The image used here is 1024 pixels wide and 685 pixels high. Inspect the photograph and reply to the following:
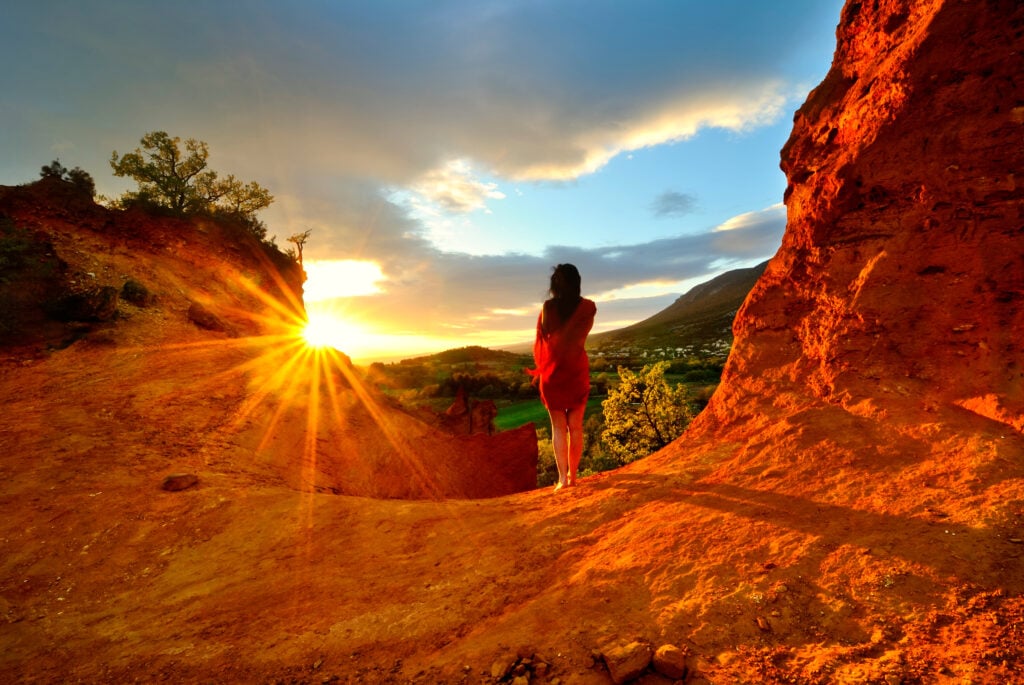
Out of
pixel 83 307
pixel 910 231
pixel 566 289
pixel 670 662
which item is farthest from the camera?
pixel 83 307

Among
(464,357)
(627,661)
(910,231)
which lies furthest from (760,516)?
(464,357)

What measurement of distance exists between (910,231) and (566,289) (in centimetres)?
398

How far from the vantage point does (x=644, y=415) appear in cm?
2667

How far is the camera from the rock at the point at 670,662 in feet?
7.38

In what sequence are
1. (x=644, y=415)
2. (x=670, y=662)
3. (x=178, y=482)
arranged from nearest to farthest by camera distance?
(x=670, y=662) → (x=178, y=482) → (x=644, y=415)

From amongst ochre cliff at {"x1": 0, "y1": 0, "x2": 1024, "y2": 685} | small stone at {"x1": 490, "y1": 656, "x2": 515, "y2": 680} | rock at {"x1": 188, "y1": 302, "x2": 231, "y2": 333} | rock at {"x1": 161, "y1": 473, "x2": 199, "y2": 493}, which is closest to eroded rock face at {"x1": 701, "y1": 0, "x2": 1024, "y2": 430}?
ochre cliff at {"x1": 0, "y1": 0, "x2": 1024, "y2": 685}

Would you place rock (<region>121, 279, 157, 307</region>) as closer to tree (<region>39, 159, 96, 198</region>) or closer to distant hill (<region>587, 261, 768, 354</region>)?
tree (<region>39, 159, 96, 198</region>)

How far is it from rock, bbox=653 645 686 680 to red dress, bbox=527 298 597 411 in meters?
4.14

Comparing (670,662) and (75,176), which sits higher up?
(75,176)

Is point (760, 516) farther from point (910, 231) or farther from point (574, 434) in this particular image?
point (910, 231)

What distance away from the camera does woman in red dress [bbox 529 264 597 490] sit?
6312 mm

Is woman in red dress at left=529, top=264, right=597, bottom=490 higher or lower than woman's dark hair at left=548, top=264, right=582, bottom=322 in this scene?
lower

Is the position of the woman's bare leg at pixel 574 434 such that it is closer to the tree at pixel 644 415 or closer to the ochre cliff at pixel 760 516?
the ochre cliff at pixel 760 516

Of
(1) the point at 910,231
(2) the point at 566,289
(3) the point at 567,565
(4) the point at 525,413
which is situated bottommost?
(4) the point at 525,413
